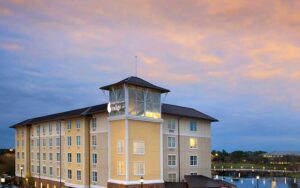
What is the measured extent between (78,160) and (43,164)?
15253mm

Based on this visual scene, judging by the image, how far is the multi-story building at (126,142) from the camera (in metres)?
43.6

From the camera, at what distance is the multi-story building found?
4362 cm

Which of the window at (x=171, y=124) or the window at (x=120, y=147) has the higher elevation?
the window at (x=171, y=124)

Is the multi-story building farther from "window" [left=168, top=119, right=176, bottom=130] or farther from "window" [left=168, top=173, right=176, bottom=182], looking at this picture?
"window" [left=168, top=173, right=176, bottom=182]

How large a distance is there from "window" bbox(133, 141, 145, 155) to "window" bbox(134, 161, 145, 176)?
3.76 ft

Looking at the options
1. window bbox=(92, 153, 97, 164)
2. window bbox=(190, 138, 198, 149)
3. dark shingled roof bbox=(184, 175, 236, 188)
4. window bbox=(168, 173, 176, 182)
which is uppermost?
window bbox=(190, 138, 198, 149)

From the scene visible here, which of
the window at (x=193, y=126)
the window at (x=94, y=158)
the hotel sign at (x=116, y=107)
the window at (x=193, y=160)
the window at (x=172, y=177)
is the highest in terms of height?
the hotel sign at (x=116, y=107)

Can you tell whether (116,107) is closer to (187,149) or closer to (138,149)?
(138,149)

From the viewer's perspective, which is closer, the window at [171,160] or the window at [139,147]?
the window at [139,147]

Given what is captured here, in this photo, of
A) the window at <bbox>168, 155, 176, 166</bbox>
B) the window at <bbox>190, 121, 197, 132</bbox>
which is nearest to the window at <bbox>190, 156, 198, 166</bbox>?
the window at <bbox>168, 155, 176, 166</bbox>

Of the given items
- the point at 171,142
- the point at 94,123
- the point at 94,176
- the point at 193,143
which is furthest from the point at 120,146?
the point at 193,143

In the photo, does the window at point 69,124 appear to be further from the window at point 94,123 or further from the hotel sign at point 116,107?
the hotel sign at point 116,107

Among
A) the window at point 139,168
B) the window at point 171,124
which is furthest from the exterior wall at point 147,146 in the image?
the window at point 171,124

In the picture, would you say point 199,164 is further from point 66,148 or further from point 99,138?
point 66,148
